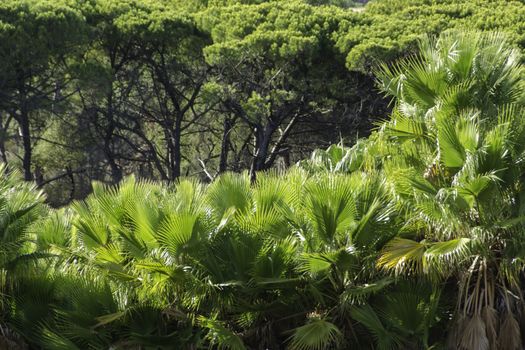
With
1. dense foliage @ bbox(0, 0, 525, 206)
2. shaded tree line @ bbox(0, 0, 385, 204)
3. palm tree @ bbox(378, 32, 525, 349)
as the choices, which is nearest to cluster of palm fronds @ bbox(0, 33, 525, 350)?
palm tree @ bbox(378, 32, 525, 349)

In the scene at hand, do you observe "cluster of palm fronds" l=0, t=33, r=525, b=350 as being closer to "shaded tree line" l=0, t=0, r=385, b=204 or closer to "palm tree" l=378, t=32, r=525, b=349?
"palm tree" l=378, t=32, r=525, b=349

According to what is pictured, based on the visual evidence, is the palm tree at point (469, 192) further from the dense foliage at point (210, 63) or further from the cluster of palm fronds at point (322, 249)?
the dense foliage at point (210, 63)

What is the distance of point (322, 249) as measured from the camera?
7.98m

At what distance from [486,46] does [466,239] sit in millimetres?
2476

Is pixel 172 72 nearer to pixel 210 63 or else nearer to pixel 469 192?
pixel 210 63

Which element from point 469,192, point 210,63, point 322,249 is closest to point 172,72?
point 210,63

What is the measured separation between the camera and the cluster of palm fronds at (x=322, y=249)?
302 inches

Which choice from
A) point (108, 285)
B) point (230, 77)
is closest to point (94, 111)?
point (230, 77)

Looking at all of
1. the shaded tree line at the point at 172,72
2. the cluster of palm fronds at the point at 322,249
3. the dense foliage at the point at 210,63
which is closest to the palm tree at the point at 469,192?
the cluster of palm fronds at the point at 322,249

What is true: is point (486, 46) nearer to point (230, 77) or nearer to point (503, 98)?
point (503, 98)

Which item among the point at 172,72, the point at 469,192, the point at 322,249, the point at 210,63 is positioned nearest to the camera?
the point at 469,192

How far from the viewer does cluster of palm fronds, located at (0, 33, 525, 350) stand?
7680 millimetres

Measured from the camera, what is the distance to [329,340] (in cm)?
806

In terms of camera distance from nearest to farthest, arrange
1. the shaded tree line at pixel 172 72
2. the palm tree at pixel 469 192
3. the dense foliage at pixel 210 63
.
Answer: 1. the palm tree at pixel 469 192
2. the dense foliage at pixel 210 63
3. the shaded tree line at pixel 172 72
